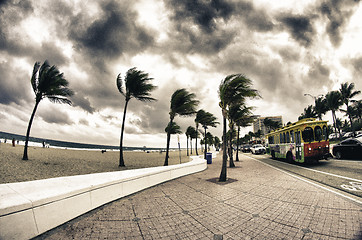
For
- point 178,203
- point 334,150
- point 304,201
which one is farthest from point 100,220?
point 334,150

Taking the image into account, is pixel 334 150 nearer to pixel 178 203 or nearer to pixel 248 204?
pixel 248 204

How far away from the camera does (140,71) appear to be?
43.6 ft

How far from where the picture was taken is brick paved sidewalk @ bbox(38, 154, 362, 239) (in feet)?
9.28

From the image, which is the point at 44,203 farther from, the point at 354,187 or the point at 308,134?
the point at 308,134

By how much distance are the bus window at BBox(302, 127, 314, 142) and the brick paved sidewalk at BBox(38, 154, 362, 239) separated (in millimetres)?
7267

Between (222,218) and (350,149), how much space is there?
1635 centimetres

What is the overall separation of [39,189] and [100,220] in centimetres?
162

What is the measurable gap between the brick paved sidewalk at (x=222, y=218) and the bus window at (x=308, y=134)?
7.27m

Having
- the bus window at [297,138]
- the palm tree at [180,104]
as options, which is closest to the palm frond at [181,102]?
the palm tree at [180,104]

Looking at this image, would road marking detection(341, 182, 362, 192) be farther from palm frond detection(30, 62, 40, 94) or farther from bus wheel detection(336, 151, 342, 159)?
palm frond detection(30, 62, 40, 94)

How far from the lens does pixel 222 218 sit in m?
3.50

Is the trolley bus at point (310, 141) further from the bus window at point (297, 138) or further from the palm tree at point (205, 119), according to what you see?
the palm tree at point (205, 119)

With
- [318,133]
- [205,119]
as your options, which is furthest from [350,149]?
[205,119]

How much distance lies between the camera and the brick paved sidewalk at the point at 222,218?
9.28ft
